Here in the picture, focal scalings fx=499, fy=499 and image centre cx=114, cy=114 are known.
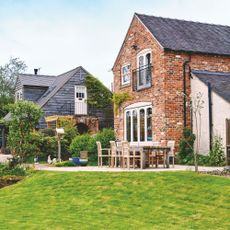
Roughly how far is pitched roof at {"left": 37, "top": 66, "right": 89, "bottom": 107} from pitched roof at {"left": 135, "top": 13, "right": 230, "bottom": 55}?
12.5 meters

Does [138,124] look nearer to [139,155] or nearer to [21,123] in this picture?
[139,155]

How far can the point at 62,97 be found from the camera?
37156 millimetres

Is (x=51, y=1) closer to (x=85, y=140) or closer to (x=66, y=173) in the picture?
(x=66, y=173)

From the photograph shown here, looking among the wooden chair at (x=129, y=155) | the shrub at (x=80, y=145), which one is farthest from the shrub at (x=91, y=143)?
the wooden chair at (x=129, y=155)

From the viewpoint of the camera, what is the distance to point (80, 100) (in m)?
37.7

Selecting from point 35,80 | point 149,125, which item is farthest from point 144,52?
point 35,80

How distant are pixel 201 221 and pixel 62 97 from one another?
89.8 feet

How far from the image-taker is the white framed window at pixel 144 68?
2528 cm

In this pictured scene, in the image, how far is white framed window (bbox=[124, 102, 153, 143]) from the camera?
82.9 feet

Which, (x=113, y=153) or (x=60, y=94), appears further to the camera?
(x=60, y=94)

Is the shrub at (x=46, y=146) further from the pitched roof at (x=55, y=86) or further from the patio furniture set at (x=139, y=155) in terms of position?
the patio furniture set at (x=139, y=155)

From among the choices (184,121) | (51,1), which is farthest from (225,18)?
(51,1)

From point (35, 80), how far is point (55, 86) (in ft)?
7.76

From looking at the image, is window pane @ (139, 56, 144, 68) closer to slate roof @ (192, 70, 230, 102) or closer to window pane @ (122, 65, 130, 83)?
window pane @ (122, 65, 130, 83)
